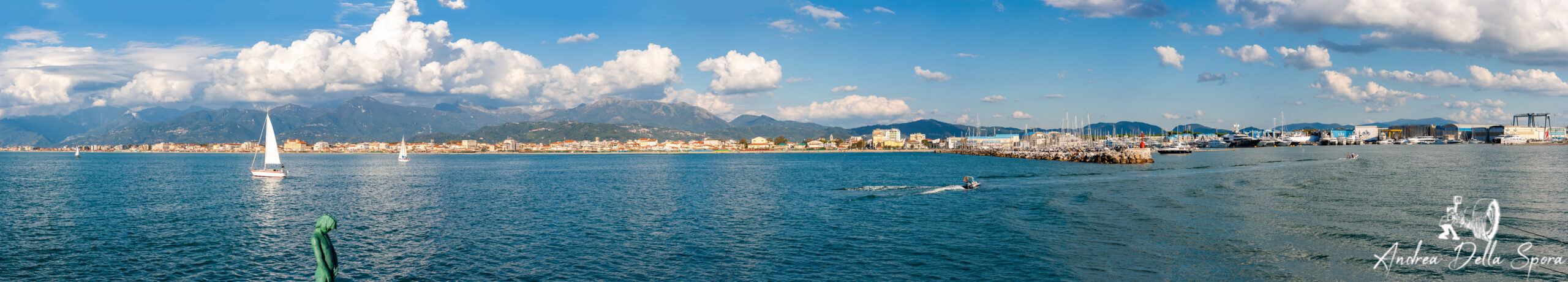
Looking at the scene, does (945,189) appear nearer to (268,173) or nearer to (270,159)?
(268,173)

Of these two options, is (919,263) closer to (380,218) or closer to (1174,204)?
(1174,204)

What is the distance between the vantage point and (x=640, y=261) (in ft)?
65.4

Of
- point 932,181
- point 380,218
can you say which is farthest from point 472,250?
point 932,181

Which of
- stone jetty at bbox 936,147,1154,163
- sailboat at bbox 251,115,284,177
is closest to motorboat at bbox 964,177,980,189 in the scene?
stone jetty at bbox 936,147,1154,163

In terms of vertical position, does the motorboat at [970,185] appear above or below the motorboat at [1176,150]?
below

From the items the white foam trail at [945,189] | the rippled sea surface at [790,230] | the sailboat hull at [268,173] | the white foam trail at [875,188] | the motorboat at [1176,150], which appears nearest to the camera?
the rippled sea surface at [790,230]

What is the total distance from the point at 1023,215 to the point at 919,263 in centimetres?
1345

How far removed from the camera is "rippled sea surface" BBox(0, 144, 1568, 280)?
18578 mm

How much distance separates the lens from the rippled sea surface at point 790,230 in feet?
61.0

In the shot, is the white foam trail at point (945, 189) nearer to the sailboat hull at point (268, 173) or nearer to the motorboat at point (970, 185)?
the motorboat at point (970, 185)

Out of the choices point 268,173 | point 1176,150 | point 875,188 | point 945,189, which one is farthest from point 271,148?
point 1176,150

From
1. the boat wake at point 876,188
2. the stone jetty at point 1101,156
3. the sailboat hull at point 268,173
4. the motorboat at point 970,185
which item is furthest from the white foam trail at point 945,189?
the sailboat hull at point 268,173

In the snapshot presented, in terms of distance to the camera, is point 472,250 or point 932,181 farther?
point 932,181

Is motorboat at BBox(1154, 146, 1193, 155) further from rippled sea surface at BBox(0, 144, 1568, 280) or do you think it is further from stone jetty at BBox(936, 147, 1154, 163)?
rippled sea surface at BBox(0, 144, 1568, 280)
